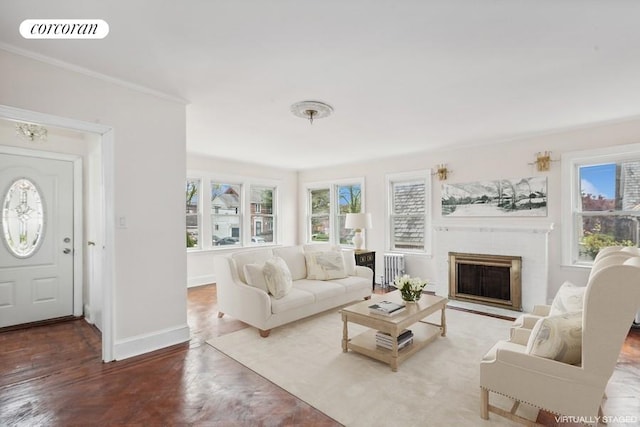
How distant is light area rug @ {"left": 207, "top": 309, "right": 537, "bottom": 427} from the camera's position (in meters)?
2.11

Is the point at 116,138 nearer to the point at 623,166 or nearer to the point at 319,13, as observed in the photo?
the point at 319,13

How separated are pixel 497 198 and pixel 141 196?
480cm

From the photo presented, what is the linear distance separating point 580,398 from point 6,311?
5382mm

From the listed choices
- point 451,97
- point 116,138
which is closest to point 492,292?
point 451,97

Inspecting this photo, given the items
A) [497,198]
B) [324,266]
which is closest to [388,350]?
[324,266]

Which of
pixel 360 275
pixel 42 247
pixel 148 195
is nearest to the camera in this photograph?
pixel 148 195

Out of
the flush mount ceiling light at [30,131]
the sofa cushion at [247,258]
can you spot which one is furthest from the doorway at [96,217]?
the sofa cushion at [247,258]

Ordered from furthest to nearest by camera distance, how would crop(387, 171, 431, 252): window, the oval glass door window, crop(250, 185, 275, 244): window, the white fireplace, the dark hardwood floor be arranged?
crop(250, 185, 275, 244): window < crop(387, 171, 431, 252): window < the white fireplace < the oval glass door window < the dark hardwood floor

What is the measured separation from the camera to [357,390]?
2.39 metres

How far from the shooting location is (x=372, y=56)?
7.77 feet

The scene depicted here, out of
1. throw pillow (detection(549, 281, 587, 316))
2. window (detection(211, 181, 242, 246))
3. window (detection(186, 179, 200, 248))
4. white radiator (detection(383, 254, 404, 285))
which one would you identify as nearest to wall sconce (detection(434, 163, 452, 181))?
white radiator (detection(383, 254, 404, 285))

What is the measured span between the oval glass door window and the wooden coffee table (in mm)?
3881

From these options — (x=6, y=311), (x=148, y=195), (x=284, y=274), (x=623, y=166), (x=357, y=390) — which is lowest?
(x=357, y=390)

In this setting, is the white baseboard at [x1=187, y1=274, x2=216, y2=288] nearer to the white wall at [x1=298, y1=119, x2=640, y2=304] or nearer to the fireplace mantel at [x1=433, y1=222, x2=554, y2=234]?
the white wall at [x1=298, y1=119, x2=640, y2=304]
